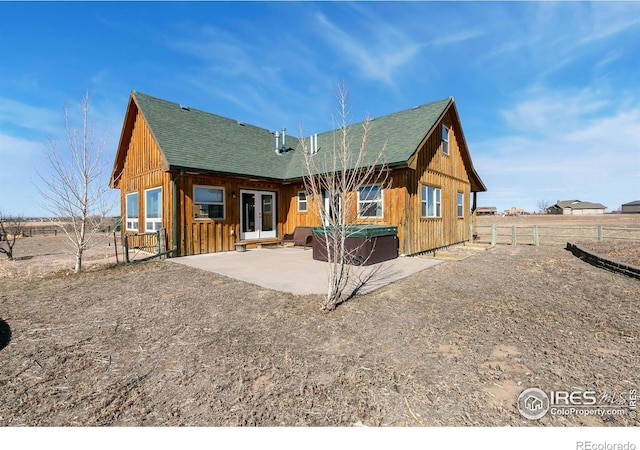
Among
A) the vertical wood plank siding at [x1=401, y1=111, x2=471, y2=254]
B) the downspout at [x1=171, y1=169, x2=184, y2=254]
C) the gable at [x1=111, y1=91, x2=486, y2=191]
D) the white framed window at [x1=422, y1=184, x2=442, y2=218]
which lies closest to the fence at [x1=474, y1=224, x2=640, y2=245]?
the vertical wood plank siding at [x1=401, y1=111, x2=471, y2=254]

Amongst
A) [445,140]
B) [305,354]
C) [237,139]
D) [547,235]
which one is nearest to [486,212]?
[547,235]

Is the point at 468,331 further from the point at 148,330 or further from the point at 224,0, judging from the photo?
the point at 224,0

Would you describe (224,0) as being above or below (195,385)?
above

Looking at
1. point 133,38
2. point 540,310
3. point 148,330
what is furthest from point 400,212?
point 133,38

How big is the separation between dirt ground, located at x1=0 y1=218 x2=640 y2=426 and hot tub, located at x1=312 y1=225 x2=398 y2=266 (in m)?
2.73

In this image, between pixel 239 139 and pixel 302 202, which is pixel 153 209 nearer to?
→ pixel 239 139

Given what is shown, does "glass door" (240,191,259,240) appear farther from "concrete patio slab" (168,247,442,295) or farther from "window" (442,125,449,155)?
"window" (442,125,449,155)

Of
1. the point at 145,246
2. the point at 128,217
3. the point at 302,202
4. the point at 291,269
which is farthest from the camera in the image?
the point at 128,217

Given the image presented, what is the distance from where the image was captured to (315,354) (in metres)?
3.36

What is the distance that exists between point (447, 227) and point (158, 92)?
15.6 metres

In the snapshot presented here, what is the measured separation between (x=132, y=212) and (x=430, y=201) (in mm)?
14400

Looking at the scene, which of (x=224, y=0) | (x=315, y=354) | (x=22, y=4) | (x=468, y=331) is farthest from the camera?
(x=224, y=0)

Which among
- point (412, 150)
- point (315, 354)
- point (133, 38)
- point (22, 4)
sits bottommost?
point (315, 354)

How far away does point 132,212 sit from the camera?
546 inches
